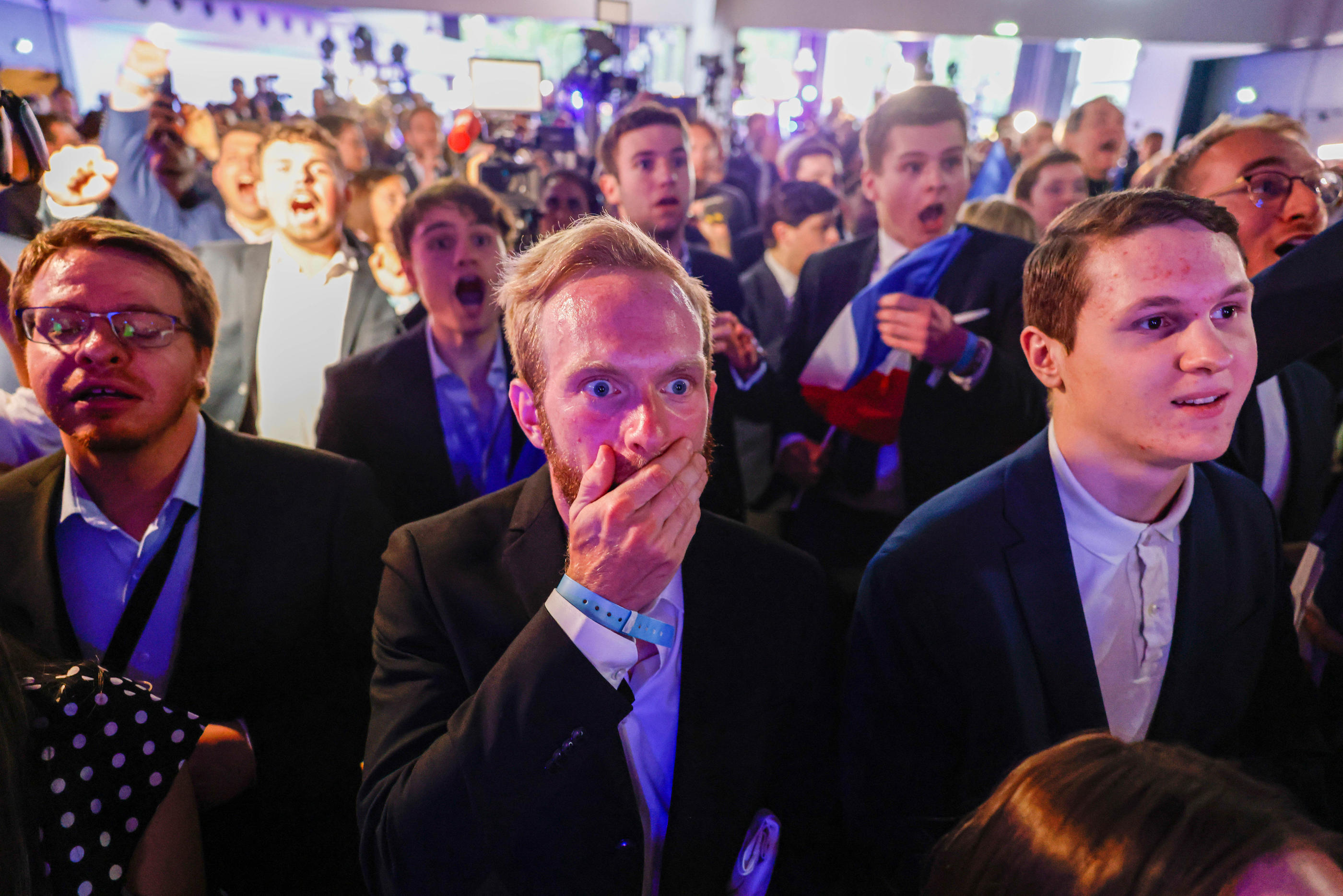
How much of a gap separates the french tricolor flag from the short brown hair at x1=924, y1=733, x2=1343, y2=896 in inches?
67.7

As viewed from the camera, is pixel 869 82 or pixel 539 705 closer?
pixel 539 705

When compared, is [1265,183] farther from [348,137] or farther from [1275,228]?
[348,137]

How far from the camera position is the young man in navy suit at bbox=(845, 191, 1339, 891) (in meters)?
1.24

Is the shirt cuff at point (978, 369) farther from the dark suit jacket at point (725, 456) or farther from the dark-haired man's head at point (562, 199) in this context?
the dark-haired man's head at point (562, 199)

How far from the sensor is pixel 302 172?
283cm

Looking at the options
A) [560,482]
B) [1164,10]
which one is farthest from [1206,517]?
[1164,10]

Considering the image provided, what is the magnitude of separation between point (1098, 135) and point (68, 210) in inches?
226

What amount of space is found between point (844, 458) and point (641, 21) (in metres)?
12.3

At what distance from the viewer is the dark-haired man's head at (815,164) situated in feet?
20.2

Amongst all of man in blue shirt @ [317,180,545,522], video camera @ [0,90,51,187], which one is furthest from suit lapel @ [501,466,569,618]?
video camera @ [0,90,51,187]

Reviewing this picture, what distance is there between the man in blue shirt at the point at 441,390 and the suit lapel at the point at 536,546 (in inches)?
43.2

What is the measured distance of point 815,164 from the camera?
617 cm

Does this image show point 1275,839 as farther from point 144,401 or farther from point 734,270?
point 734,270

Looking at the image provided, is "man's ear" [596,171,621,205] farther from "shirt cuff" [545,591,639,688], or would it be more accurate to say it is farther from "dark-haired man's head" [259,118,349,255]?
"shirt cuff" [545,591,639,688]
